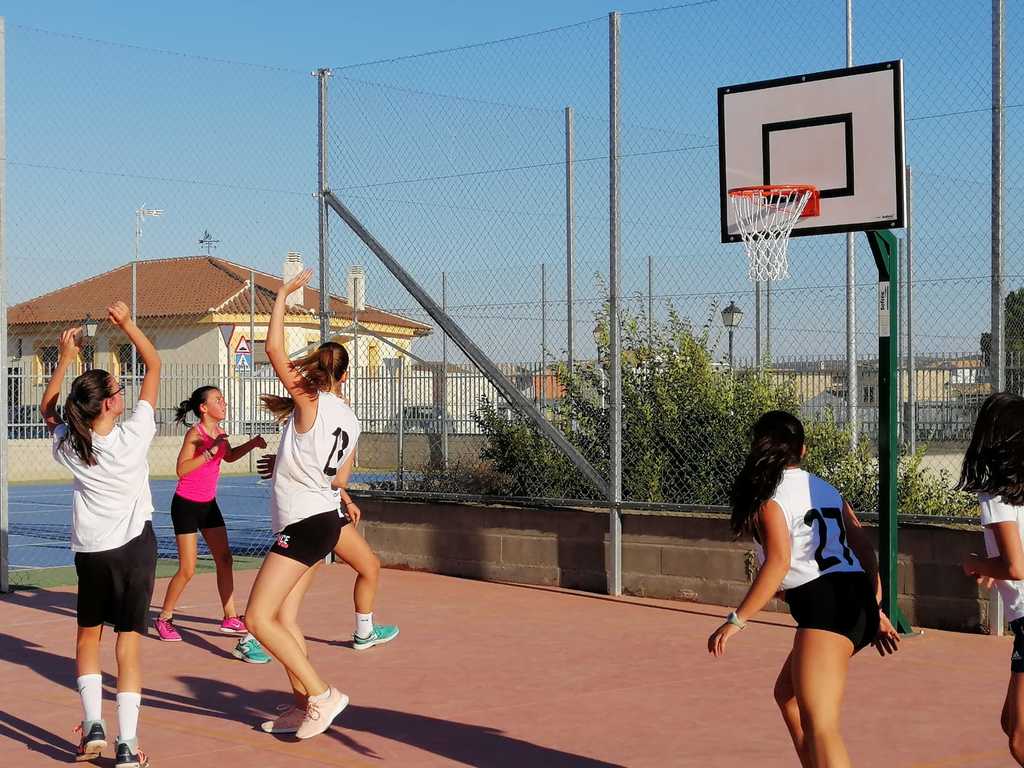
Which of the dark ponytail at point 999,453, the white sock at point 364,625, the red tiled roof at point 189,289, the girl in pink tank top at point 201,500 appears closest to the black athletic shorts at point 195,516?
the girl in pink tank top at point 201,500

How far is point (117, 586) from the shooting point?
658cm

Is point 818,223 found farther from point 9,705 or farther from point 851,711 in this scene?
point 9,705

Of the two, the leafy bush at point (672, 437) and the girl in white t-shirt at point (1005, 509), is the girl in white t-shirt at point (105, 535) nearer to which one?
the girl in white t-shirt at point (1005, 509)

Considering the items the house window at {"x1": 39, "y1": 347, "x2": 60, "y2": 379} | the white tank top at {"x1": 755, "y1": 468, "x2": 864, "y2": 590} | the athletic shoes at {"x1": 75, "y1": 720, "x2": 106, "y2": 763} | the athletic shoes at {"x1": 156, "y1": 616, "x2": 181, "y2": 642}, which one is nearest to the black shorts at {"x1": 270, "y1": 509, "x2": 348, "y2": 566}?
the athletic shoes at {"x1": 75, "y1": 720, "x2": 106, "y2": 763}

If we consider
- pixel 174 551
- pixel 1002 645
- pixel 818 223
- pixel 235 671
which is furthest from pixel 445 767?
pixel 174 551

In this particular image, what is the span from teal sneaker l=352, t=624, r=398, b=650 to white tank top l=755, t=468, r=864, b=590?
4.76 meters

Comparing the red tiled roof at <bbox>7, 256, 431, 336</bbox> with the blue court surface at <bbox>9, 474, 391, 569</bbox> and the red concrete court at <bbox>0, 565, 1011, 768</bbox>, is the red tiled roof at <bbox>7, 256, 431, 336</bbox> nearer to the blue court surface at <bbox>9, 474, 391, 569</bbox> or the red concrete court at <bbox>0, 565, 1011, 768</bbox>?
the blue court surface at <bbox>9, 474, 391, 569</bbox>

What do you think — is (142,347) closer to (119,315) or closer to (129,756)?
(119,315)

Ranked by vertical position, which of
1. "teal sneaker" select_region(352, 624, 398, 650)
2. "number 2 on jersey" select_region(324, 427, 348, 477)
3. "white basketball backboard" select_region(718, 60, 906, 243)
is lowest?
"teal sneaker" select_region(352, 624, 398, 650)

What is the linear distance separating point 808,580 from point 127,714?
3.16 meters

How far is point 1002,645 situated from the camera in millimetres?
9547

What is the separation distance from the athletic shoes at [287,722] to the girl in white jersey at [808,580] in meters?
2.73

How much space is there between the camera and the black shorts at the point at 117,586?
259 inches

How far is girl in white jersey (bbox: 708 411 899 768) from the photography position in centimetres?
504
